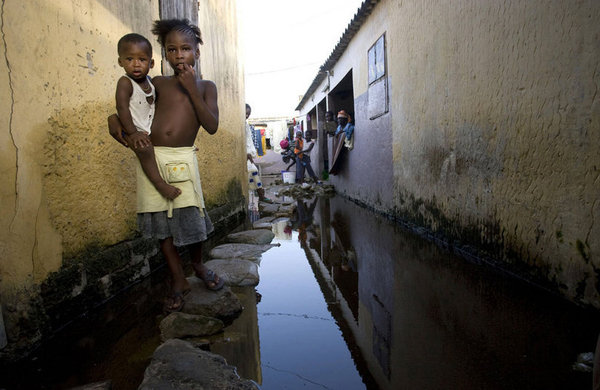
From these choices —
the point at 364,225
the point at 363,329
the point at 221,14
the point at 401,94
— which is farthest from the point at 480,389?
the point at 221,14

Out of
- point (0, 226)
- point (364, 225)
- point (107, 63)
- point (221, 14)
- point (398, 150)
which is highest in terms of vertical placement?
point (221, 14)

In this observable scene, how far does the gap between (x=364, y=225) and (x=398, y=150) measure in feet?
3.56

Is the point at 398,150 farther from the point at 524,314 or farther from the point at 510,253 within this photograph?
the point at 524,314

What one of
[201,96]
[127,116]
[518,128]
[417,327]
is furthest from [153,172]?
[518,128]

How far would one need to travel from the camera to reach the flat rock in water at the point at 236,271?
2754 millimetres

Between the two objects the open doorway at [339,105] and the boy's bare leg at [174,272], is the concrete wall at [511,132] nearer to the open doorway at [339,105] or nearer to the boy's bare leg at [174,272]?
the boy's bare leg at [174,272]

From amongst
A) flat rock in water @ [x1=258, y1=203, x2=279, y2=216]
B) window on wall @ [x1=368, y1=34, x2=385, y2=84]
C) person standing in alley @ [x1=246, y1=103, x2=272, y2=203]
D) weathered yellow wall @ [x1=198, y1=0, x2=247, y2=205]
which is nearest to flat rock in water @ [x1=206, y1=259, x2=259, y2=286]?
weathered yellow wall @ [x1=198, y1=0, x2=247, y2=205]

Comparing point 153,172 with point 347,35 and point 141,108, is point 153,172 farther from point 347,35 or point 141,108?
point 347,35

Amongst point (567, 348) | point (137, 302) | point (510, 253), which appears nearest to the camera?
point (567, 348)

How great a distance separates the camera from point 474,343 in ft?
5.76

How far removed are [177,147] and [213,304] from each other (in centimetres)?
89

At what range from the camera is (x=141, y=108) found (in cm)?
198

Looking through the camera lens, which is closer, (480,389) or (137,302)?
(480,389)

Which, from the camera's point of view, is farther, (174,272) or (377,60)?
(377,60)
